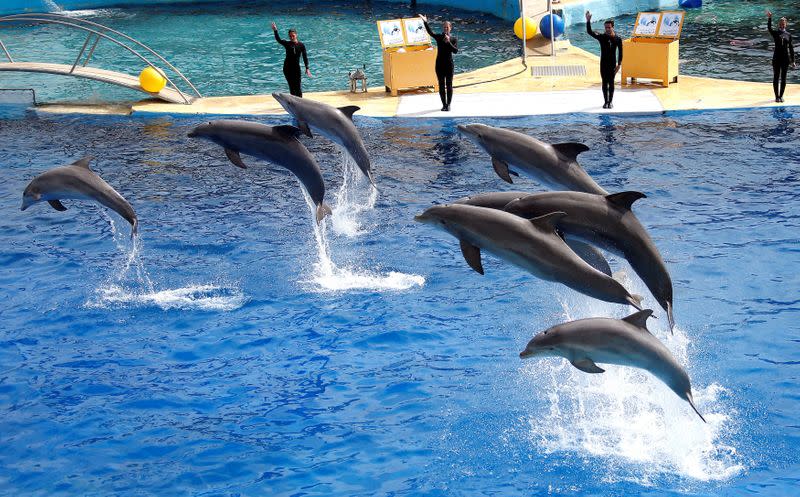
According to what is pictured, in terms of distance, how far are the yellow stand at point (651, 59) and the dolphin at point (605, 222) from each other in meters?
12.5

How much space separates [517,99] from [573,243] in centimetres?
1150

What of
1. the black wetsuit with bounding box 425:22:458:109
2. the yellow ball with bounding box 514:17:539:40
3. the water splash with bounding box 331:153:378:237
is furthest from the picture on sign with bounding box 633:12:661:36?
the water splash with bounding box 331:153:378:237

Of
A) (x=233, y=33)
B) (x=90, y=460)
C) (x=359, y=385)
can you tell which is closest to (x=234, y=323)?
(x=359, y=385)

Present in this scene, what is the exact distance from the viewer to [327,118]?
9.98m

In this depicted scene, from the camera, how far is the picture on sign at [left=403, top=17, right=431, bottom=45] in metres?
19.3

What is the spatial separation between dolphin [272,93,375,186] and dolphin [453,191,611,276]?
9.65 feet

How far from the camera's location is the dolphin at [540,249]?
6434 mm

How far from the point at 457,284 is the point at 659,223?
3079mm

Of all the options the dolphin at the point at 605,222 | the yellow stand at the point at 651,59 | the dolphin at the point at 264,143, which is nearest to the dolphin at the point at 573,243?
the dolphin at the point at 605,222

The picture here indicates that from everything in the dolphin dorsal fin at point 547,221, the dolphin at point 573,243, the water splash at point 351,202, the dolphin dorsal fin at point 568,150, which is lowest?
the water splash at point 351,202

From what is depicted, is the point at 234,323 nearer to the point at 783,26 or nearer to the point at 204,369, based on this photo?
the point at 204,369

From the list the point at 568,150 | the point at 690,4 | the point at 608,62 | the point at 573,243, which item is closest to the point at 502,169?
the point at 568,150

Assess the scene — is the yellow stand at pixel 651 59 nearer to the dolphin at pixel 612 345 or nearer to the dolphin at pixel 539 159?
the dolphin at pixel 539 159

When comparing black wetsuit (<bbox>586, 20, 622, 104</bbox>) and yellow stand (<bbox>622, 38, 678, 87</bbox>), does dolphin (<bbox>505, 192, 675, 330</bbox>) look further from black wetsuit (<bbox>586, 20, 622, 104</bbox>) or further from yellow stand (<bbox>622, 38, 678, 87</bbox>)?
yellow stand (<bbox>622, 38, 678, 87</bbox>)
